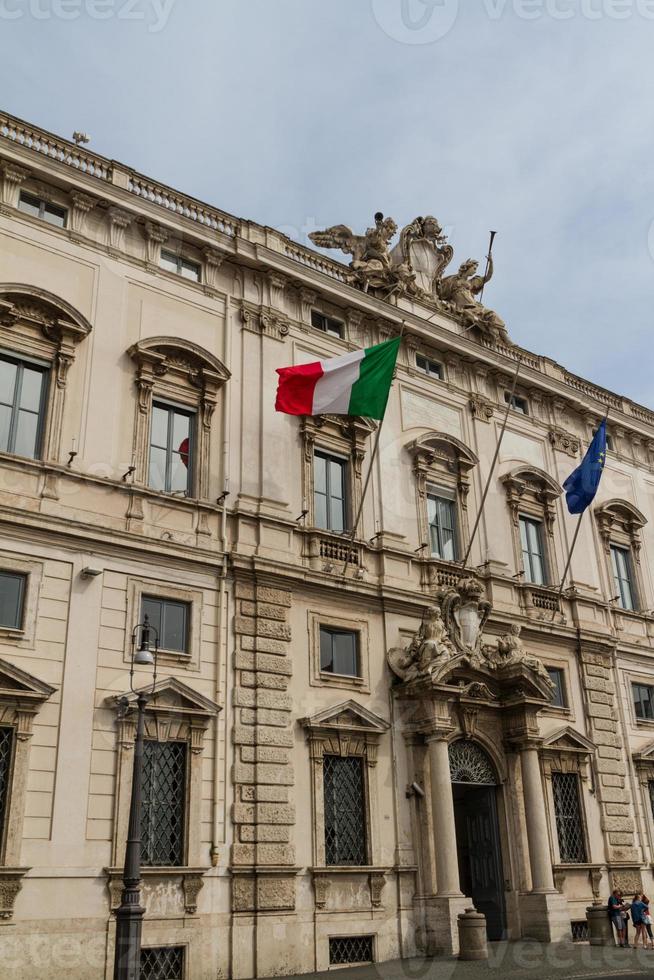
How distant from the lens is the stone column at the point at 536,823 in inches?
930

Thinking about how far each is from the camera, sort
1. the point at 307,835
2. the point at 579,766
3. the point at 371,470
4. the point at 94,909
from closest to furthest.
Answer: the point at 94,909 → the point at 307,835 → the point at 371,470 → the point at 579,766

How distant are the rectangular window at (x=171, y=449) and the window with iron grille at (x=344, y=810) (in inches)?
278

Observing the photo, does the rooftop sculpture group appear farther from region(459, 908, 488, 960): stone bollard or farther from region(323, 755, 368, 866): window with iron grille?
region(459, 908, 488, 960): stone bollard

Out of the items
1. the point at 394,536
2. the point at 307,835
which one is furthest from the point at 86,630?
the point at 394,536

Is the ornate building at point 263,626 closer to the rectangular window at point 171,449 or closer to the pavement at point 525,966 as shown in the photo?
the rectangular window at point 171,449

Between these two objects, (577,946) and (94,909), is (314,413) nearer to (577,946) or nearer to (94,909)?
(94,909)

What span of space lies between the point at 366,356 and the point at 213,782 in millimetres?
10339

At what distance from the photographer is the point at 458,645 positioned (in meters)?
24.6

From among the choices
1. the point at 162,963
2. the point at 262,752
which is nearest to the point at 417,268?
the point at 262,752

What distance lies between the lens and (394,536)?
2523 cm

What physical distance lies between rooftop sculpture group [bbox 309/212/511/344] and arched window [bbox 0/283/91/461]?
1015 centimetres

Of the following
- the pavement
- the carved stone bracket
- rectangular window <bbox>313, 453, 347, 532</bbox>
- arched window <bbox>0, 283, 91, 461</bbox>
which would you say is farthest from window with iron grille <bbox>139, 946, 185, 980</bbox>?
rectangular window <bbox>313, 453, 347, 532</bbox>

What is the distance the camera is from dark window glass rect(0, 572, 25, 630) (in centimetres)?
1820

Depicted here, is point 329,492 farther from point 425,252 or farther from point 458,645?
point 425,252
